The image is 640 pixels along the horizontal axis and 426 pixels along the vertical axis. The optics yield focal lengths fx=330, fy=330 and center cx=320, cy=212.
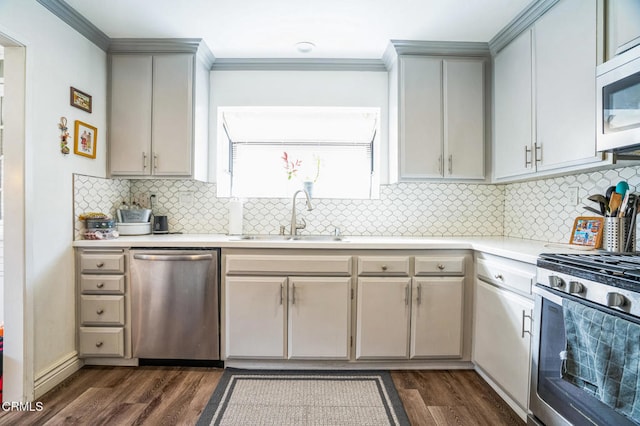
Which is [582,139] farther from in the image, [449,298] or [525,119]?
[449,298]

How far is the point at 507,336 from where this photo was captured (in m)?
1.96

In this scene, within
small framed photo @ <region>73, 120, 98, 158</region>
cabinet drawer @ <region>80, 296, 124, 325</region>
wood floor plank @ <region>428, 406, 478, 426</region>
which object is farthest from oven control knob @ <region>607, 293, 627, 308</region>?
small framed photo @ <region>73, 120, 98, 158</region>

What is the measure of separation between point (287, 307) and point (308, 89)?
6.15 ft

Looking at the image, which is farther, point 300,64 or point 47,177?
point 300,64

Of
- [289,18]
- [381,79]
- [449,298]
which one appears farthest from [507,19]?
[449,298]

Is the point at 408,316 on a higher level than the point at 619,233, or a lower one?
lower

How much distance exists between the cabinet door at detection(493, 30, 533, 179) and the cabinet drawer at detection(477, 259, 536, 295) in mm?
694

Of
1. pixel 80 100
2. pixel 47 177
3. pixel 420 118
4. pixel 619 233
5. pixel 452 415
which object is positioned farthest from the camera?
pixel 420 118

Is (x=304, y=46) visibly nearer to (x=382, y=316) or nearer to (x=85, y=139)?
(x=85, y=139)

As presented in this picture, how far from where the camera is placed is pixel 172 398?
203 centimetres

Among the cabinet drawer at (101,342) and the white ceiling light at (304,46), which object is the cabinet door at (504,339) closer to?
the white ceiling light at (304,46)

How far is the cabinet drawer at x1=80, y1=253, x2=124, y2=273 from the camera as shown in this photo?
2.35 m

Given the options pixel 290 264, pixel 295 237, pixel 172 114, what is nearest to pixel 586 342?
pixel 290 264

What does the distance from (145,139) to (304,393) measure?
227 centimetres
